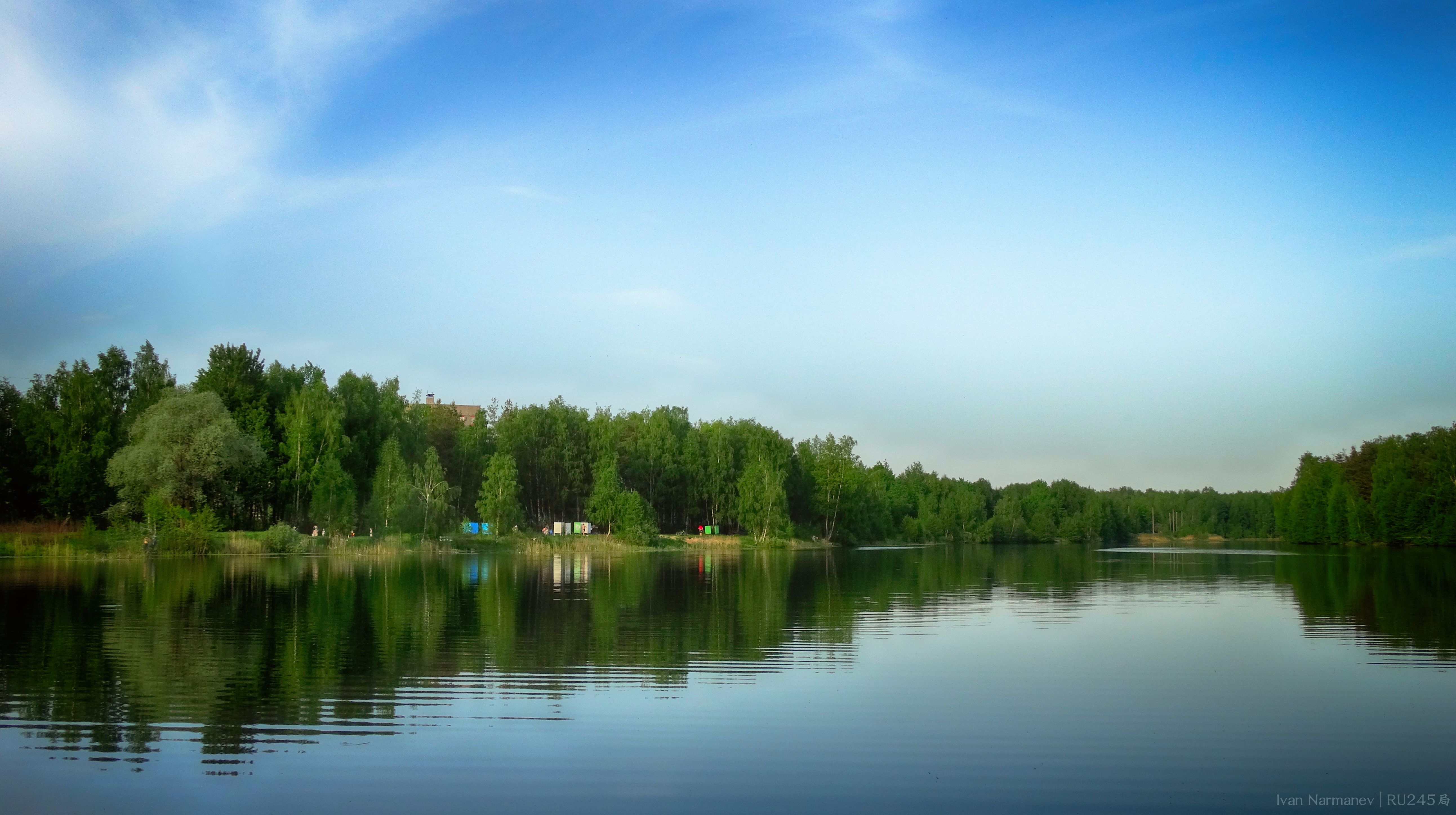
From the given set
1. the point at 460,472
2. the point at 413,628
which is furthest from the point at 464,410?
the point at 413,628

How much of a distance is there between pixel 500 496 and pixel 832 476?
44724 millimetres

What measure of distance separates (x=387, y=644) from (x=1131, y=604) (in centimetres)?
2075

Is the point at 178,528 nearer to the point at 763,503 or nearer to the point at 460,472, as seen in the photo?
the point at 460,472

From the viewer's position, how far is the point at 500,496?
77062mm

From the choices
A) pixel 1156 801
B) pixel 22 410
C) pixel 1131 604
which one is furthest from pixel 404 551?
pixel 1156 801

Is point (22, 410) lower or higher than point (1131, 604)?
higher

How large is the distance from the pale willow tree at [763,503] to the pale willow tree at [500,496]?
25596 millimetres

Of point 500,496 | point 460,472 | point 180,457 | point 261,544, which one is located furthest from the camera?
point 460,472

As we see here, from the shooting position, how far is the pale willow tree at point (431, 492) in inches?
2741

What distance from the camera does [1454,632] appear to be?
2075cm

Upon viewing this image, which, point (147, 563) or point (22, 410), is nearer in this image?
point (147, 563)

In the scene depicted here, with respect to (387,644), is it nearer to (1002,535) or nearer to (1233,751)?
(1233,751)

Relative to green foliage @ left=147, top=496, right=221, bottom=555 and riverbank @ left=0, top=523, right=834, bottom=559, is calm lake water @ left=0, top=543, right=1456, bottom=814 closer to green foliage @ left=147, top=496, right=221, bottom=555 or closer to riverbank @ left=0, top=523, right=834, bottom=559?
riverbank @ left=0, top=523, right=834, bottom=559

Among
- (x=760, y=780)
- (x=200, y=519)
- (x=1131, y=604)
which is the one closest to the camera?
(x=760, y=780)
